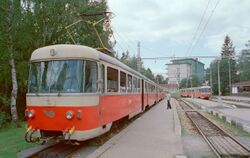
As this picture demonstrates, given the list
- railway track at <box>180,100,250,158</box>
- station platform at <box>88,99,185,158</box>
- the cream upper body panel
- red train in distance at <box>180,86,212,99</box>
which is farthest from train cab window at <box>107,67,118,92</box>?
red train in distance at <box>180,86,212,99</box>

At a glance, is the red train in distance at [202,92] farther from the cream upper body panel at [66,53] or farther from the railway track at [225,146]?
the cream upper body panel at [66,53]

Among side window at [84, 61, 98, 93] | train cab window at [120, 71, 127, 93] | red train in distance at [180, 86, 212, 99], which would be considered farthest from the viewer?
red train in distance at [180, 86, 212, 99]

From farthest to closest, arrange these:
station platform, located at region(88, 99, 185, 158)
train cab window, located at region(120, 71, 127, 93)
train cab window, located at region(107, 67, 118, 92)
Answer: train cab window, located at region(120, 71, 127, 93), train cab window, located at region(107, 67, 118, 92), station platform, located at region(88, 99, 185, 158)

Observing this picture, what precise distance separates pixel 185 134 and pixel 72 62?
659cm

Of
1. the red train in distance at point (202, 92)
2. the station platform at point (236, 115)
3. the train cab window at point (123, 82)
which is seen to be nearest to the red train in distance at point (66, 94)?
the train cab window at point (123, 82)

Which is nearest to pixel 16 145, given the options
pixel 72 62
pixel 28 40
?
pixel 72 62

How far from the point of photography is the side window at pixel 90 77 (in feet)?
27.4

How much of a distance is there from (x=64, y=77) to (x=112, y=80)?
2.41m

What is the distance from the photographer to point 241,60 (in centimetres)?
9069

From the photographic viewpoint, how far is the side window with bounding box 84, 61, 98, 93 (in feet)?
27.4

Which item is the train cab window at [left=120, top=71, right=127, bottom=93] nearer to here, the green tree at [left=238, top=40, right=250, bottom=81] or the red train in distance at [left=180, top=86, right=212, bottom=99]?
the red train in distance at [left=180, top=86, right=212, bottom=99]

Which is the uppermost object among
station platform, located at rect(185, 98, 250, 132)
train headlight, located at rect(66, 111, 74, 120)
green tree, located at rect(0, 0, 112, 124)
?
green tree, located at rect(0, 0, 112, 124)

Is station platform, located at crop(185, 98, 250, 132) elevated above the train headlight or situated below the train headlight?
below

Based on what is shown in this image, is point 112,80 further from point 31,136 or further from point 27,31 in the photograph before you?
point 27,31
